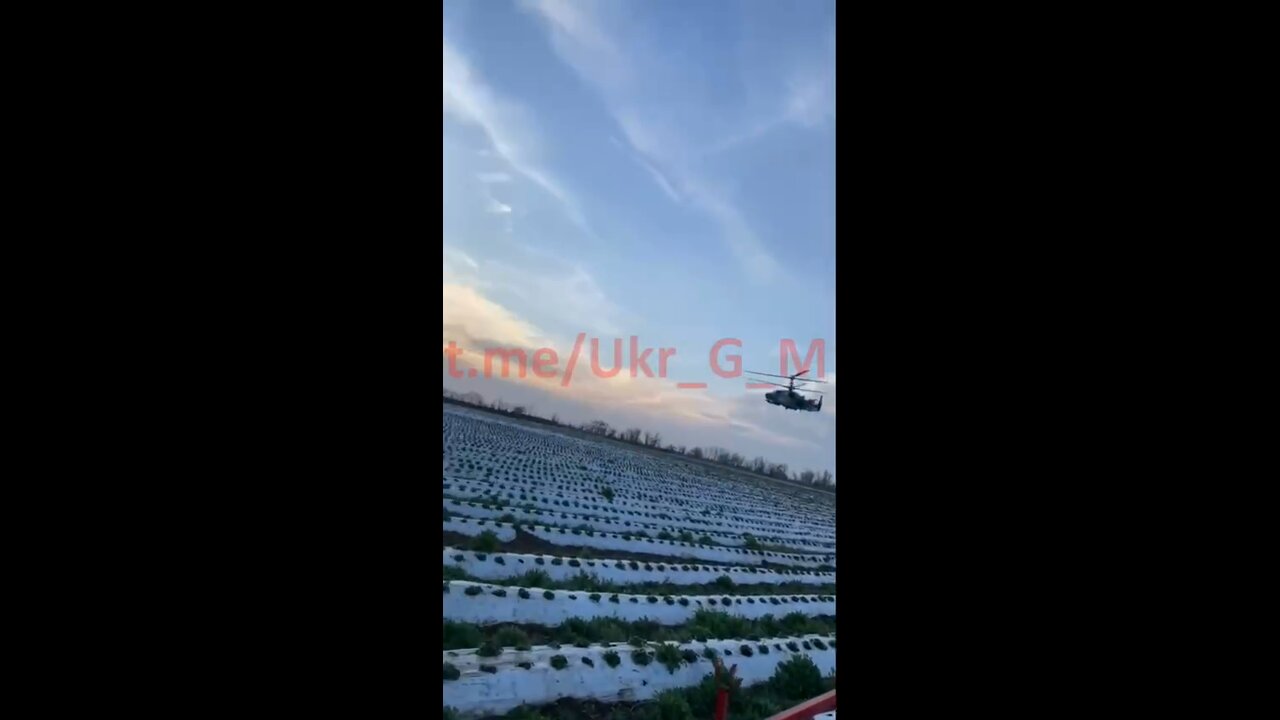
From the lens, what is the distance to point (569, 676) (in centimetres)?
418

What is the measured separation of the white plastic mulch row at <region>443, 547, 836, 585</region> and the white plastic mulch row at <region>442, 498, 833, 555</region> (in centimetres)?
78

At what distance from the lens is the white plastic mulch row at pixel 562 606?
4.81 metres

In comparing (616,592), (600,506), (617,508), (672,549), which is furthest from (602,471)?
(616,592)

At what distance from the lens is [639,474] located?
11.0 meters

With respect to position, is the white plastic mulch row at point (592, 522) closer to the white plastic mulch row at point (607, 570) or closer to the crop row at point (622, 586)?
the white plastic mulch row at point (607, 570)

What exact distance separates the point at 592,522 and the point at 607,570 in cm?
135

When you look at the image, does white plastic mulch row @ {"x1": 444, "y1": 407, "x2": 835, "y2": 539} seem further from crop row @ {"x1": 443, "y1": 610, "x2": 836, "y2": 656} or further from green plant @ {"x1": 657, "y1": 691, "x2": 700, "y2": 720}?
green plant @ {"x1": 657, "y1": 691, "x2": 700, "y2": 720}

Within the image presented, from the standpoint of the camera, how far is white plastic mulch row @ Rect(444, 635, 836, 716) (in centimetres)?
382

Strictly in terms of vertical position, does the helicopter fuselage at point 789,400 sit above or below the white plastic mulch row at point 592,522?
above

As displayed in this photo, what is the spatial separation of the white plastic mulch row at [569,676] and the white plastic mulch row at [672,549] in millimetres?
2214

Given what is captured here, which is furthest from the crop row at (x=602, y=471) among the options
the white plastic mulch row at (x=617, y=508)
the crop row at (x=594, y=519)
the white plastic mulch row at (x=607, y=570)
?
the white plastic mulch row at (x=607, y=570)
